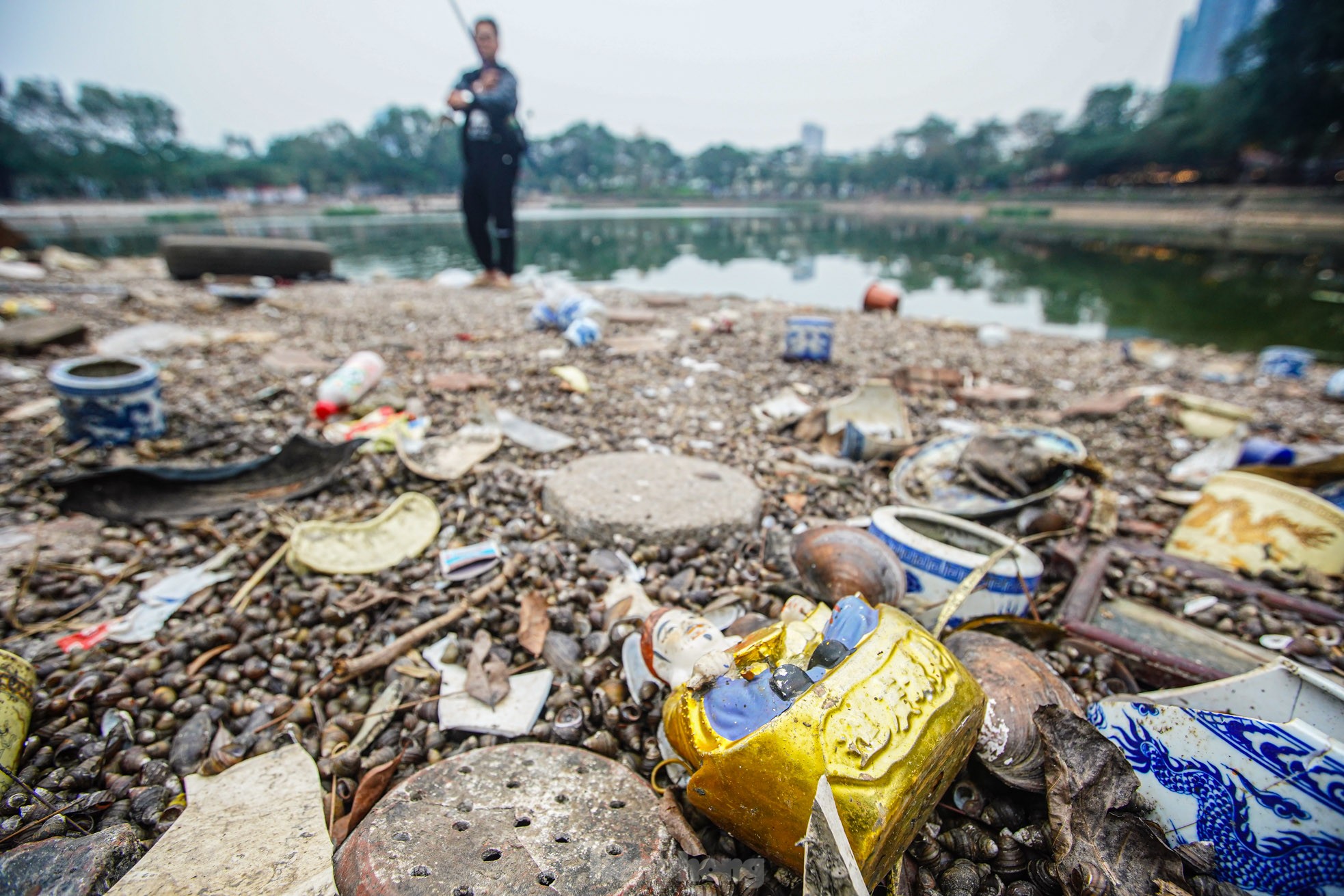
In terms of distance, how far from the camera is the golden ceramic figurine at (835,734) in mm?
1207

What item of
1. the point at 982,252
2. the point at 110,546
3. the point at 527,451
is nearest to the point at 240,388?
the point at 110,546

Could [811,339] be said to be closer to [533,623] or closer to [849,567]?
[849,567]

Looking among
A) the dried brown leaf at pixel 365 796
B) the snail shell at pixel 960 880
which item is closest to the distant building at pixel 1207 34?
the snail shell at pixel 960 880

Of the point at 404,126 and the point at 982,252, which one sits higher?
the point at 404,126

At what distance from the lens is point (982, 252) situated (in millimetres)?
22828

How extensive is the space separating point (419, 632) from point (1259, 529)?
395 cm

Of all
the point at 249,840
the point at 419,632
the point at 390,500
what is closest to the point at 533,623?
the point at 419,632

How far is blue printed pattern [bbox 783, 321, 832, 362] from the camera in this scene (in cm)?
571

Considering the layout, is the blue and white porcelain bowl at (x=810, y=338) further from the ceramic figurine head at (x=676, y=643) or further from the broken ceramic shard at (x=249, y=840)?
the broken ceramic shard at (x=249, y=840)

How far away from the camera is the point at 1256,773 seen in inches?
51.3

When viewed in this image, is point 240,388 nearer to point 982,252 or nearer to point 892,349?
point 892,349

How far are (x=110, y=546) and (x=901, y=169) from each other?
88.7 m

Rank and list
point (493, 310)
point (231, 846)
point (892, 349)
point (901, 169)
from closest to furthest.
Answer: point (231, 846) → point (892, 349) → point (493, 310) → point (901, 169)

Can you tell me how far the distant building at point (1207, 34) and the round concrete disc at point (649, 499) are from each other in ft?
740
